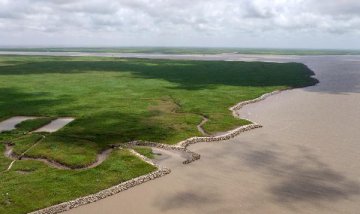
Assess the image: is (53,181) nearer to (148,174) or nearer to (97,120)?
(148,174)

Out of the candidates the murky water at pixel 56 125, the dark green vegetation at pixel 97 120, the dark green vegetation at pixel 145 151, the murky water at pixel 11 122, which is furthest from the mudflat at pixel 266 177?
the murky water at pixel 11 122

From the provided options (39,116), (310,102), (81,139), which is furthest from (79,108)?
(310,102)

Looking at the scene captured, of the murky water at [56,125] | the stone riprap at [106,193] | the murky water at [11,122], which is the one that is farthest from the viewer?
the murky water at [11,122]

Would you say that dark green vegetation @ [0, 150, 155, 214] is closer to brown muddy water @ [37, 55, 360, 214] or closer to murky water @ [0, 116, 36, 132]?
brown muddy water @ [37, 55, 360, 214]

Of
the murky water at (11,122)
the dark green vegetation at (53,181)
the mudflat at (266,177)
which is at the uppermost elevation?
the murky water at (11,122)

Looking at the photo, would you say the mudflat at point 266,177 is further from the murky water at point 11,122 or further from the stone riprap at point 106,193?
the murky water at point 11,122

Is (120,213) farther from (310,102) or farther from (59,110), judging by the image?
(310,102)
